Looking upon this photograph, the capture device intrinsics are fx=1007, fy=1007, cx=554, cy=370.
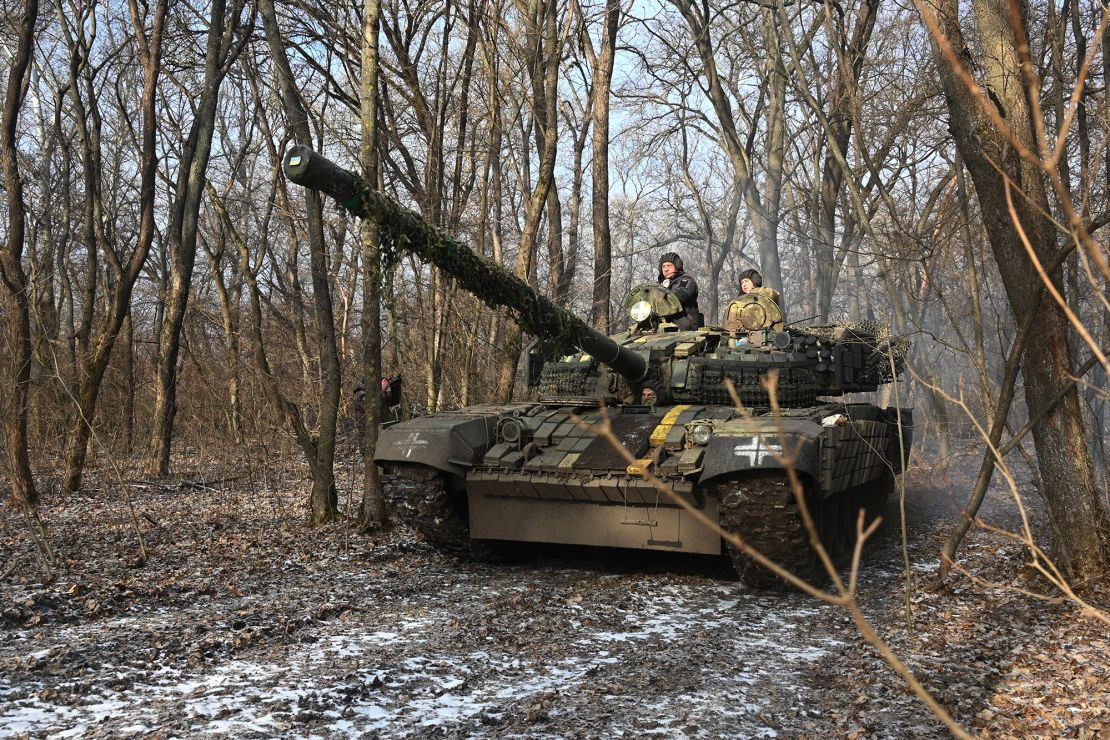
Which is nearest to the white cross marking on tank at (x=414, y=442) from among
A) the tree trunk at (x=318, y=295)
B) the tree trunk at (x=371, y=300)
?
the tree trunk at (x=371, y=300)

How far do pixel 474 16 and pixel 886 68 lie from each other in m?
9.11

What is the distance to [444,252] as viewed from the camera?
21.5 feet

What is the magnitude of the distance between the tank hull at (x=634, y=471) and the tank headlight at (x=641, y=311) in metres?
1.58

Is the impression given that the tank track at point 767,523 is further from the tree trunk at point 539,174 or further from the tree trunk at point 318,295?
the tree trunk at point 539,174

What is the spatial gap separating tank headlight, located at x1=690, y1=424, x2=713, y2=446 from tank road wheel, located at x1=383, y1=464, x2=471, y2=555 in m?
2.30

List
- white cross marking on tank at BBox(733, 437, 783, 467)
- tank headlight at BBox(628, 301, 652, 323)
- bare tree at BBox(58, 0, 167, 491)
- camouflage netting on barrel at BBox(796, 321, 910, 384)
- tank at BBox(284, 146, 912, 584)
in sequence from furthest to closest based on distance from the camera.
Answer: bare tree at BBox(58, 0, 167, 491)
tank headlight at BBox(628, 301, 652, 323)
camouflage netting on barrel at BBox(796, 321, 910, 384)
tank at BBox(284, 146, 912, 584)
white cross marking on tank at BBox(733, 437, 783, 467)

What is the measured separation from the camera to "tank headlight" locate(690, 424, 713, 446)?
8.36m

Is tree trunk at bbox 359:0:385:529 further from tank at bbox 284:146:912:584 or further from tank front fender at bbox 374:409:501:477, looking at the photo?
tank at bbox 284:146:912:584

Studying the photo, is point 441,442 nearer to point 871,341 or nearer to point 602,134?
point 871,341

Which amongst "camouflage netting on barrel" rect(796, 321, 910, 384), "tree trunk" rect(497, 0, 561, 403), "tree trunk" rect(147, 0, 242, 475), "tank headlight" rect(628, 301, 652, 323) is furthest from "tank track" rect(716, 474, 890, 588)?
"tree trunk" rect(147, 0, 242, 475)

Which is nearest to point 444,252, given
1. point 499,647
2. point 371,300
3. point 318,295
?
point 499,647

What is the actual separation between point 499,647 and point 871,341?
625cm

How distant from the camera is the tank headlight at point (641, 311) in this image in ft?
36.0

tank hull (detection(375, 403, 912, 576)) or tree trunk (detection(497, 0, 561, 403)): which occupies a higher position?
tree trunk (detection(497, 0, 561, 403))
